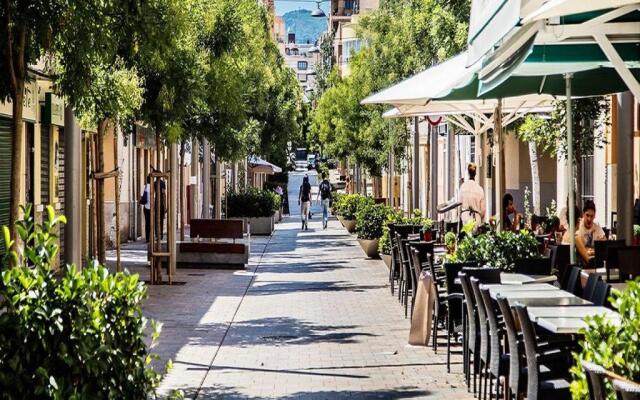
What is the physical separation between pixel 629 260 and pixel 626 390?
941cm

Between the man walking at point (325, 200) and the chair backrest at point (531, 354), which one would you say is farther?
the man walking at point (325, 200)

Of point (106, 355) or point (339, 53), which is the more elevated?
point (339, 53)

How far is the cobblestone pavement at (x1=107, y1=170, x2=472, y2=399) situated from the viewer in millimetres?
11391

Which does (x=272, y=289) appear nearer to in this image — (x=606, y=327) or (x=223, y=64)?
(x=223, y=64)

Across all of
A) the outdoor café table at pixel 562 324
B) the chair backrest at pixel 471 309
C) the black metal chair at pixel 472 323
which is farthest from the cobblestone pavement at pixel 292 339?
the outdoor café table at pixel 562 324

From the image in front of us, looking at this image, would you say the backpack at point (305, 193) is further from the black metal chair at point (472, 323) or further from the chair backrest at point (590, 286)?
the chair backrest at point (590, 286)

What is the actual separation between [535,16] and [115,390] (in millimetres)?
3640

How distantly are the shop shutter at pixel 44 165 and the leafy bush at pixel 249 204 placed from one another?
66.7 feet

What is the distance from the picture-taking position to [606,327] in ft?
17.9

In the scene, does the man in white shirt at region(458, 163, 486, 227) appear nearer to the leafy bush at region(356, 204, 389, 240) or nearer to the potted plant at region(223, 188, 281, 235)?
the leafy bush at region(356, 204, 389, 240)

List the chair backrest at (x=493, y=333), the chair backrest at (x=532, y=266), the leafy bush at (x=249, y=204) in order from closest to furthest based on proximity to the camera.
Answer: the chair backrest at (x=493, y=333) < the chair backrest at (x=532, y=266) < the leafy bush at (x=249, y=204)

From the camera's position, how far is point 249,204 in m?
46.0

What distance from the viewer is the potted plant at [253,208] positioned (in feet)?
150

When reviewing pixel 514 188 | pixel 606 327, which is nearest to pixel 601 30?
pixel 606 327
